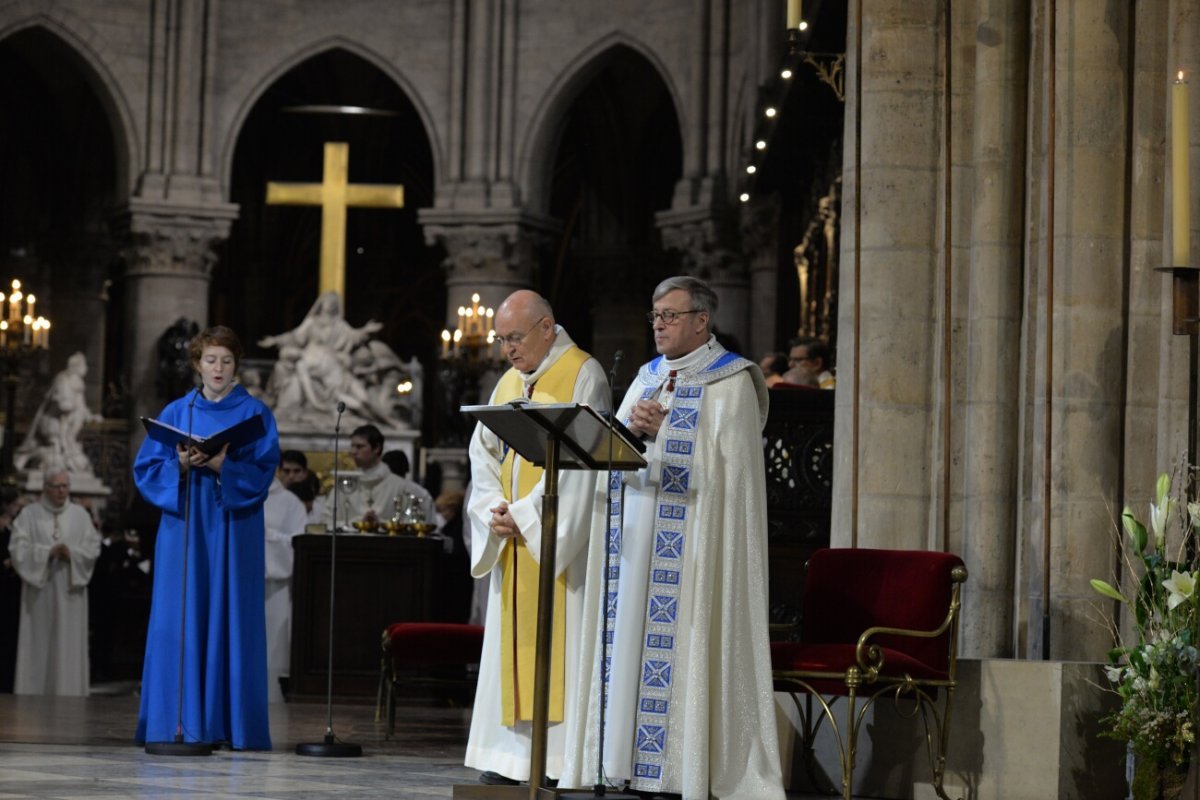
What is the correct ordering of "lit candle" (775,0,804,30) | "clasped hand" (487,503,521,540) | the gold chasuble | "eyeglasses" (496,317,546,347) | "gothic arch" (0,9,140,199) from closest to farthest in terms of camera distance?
"clasped hand" (487,503,521,540)
the gold chasuble
"eyeglasses" (496,317,546,347)
"lit candle" (775,0,804,30)
"gothic arch" (0,9,140,199)

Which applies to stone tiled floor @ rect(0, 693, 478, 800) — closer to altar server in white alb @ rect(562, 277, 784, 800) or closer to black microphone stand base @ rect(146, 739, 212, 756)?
black microphone stand base @ rect(146, 739, 212, 756)

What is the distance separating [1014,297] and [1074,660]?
144 cm

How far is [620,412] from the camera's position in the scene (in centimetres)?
673

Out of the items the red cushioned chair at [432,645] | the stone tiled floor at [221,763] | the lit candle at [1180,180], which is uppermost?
the lit candle at [1180,180]

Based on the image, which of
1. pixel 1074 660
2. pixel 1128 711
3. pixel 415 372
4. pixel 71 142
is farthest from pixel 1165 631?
pixel 71 142

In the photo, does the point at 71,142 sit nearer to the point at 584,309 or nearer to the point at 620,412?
the point at 584,309

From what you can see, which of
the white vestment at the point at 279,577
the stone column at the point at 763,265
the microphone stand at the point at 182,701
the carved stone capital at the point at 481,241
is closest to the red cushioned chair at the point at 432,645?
the microphone stand at the point at 182,701

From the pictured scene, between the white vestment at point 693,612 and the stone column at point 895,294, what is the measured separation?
1693 millimetres

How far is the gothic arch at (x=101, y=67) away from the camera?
23.7m

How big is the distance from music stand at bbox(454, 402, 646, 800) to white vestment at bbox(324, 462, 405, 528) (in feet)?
22.3

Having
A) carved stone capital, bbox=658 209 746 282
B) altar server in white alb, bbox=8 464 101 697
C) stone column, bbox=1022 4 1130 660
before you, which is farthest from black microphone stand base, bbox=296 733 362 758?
carved stone capital, bbox=658 209 746 282

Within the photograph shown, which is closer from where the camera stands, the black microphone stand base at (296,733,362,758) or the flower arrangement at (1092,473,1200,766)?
the flower arrangement at (1092,473,1200,766)

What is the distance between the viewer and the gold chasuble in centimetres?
654

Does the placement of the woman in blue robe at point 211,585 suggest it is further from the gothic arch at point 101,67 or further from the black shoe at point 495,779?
the gothic arch at point 101,67
